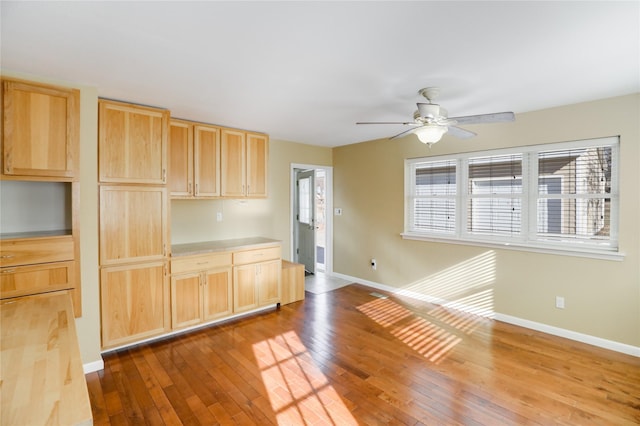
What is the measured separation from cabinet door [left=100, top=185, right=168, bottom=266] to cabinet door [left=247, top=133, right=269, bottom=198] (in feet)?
3.98

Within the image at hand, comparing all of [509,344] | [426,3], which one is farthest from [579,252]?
[426,3]

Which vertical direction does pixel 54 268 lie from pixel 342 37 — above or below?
below

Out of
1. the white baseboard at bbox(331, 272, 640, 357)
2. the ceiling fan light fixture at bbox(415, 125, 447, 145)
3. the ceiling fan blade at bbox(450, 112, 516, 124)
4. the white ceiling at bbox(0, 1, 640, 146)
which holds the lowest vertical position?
the white baseboard at bbox(331, 272, 640, 357)

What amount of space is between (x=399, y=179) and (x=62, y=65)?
4054 millimetres

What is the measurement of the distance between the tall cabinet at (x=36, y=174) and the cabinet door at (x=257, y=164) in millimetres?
1916

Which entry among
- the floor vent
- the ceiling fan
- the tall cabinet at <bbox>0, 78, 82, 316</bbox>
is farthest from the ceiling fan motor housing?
the floor vent

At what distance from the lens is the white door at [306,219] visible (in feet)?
19.7

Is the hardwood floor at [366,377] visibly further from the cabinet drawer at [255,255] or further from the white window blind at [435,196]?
the white window blind at [435,196]

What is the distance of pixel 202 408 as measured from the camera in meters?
2.27

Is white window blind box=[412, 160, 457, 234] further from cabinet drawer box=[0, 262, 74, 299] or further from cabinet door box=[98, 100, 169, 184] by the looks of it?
cabinet drawer box=[0, 262, 74, 299]

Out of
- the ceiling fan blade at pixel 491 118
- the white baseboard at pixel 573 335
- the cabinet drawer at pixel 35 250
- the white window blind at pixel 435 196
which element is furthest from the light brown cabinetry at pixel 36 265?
the white baseboard at pixel 573 335

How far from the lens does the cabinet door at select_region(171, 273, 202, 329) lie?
337 centimetres

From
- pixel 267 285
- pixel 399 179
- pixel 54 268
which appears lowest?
pixel 267 285

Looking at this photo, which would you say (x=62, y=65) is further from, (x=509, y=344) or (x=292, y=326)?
(x=509, y=344)
